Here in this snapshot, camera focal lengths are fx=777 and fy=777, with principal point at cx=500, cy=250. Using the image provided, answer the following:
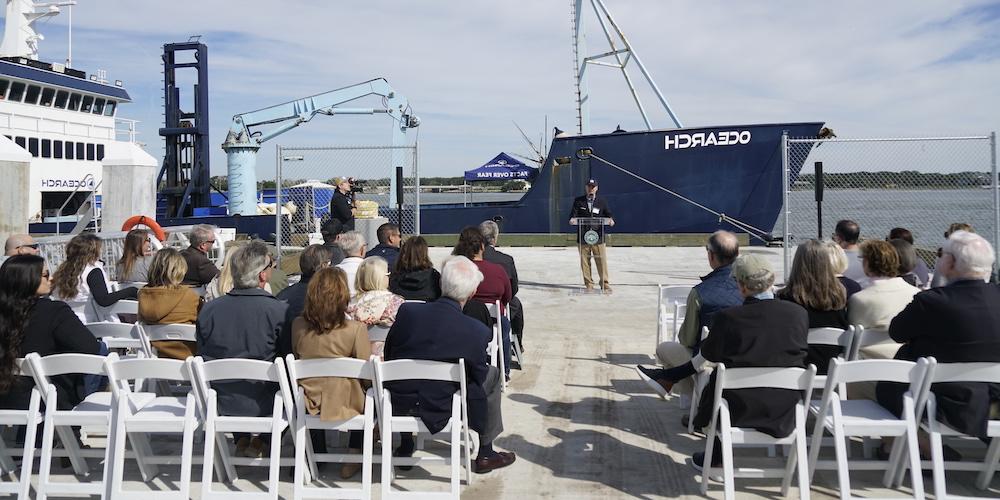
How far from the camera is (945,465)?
3586 millimetres

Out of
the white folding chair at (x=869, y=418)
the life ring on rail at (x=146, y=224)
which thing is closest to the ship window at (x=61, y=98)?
the life ring on rail at (x=146, y=224)

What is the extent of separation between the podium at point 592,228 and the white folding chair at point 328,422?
7.28 m

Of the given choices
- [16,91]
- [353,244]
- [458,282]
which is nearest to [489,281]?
[353,244]

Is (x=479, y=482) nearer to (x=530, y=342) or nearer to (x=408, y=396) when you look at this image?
(x=408, y=396)

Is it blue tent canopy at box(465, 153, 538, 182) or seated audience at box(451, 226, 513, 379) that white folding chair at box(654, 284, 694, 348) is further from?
blue tent canopy at box(465, 153, 538, 182)

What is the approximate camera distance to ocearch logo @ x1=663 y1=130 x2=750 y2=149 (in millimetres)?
18219

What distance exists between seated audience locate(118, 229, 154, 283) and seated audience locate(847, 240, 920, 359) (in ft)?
16.3

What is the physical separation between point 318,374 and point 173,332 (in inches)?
55.3

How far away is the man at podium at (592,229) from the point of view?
35.0 ft

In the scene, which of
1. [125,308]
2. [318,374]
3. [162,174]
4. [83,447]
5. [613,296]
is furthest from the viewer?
[162,174]

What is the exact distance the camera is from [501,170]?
2648 cm

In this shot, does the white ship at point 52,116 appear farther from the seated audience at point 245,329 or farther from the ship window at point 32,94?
the seated audience at point 245,329

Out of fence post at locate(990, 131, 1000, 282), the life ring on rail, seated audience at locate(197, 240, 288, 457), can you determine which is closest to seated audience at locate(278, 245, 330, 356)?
seated audience at locate(197, 240, 288, 457)

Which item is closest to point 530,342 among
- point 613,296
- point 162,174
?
point 613,296
